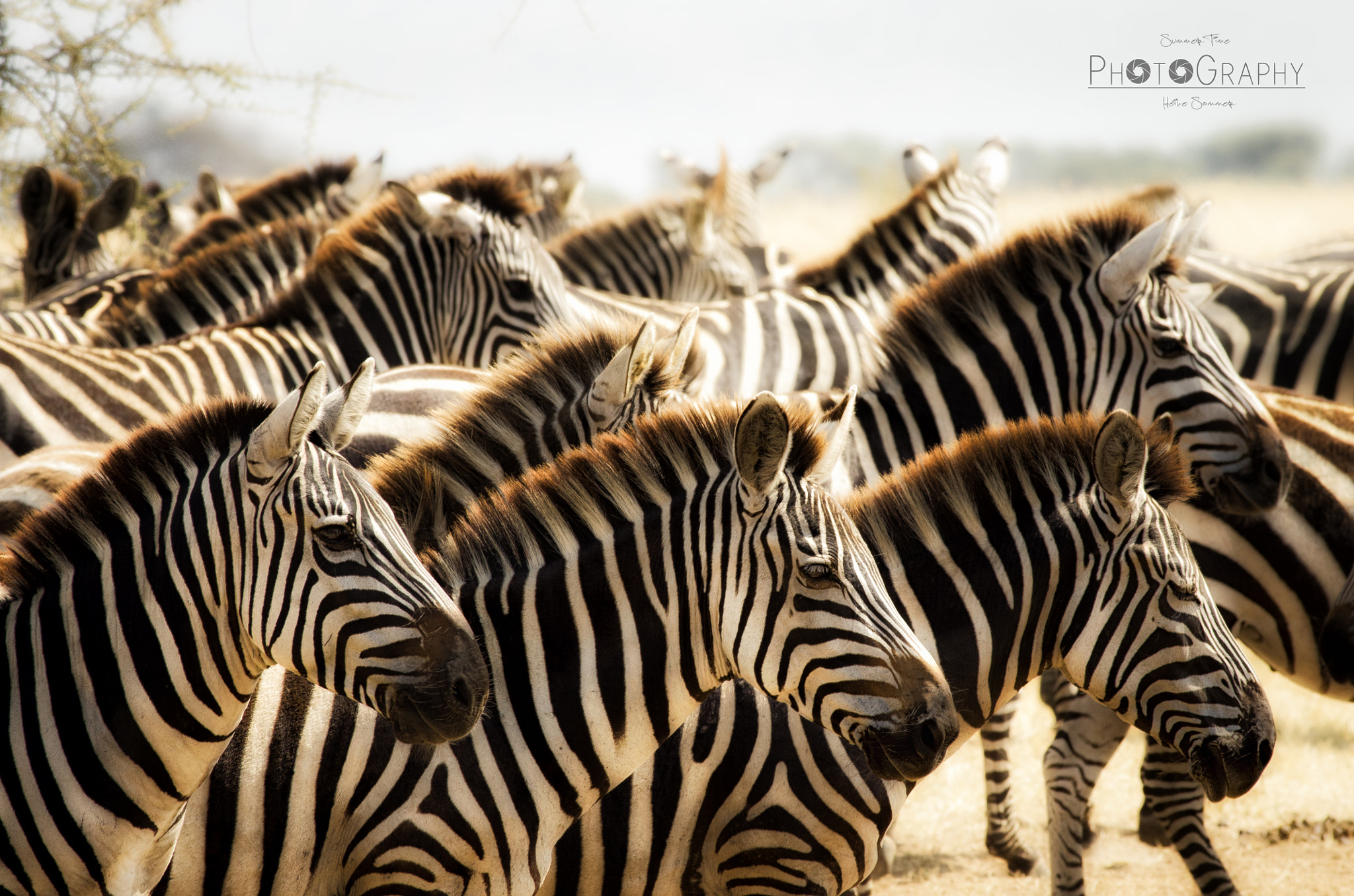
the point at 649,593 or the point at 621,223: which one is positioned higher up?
the point at 649,593

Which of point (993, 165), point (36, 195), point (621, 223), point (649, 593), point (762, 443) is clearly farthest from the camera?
point (621, 223)

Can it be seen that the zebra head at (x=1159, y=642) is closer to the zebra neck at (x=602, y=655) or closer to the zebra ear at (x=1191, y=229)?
the zebra neck at (x=602, y=655)

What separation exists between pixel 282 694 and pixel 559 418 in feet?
4.86

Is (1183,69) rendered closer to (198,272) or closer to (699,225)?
(699,225)

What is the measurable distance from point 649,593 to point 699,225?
23.4 ft

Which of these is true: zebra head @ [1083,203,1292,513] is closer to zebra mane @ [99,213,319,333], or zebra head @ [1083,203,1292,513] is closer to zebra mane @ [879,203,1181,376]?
zebra mane @ [879,203,1181,376]

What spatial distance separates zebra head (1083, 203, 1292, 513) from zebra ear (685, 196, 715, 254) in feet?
16.7

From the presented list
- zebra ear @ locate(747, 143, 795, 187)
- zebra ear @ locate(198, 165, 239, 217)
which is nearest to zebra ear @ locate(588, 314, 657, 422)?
zebra ear @ locate(198, 165, 239, 217)

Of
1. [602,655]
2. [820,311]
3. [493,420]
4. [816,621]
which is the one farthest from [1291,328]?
[602,655]

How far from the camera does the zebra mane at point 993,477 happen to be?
353 cm

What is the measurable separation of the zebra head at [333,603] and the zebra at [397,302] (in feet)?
10.3

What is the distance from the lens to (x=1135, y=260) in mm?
Result: 4891

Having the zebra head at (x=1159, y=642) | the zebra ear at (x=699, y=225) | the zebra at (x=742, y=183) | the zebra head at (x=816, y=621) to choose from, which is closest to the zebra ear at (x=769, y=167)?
the zebra at (x=742, y=183)

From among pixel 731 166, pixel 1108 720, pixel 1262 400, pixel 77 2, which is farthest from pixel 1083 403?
pixel 731 166
